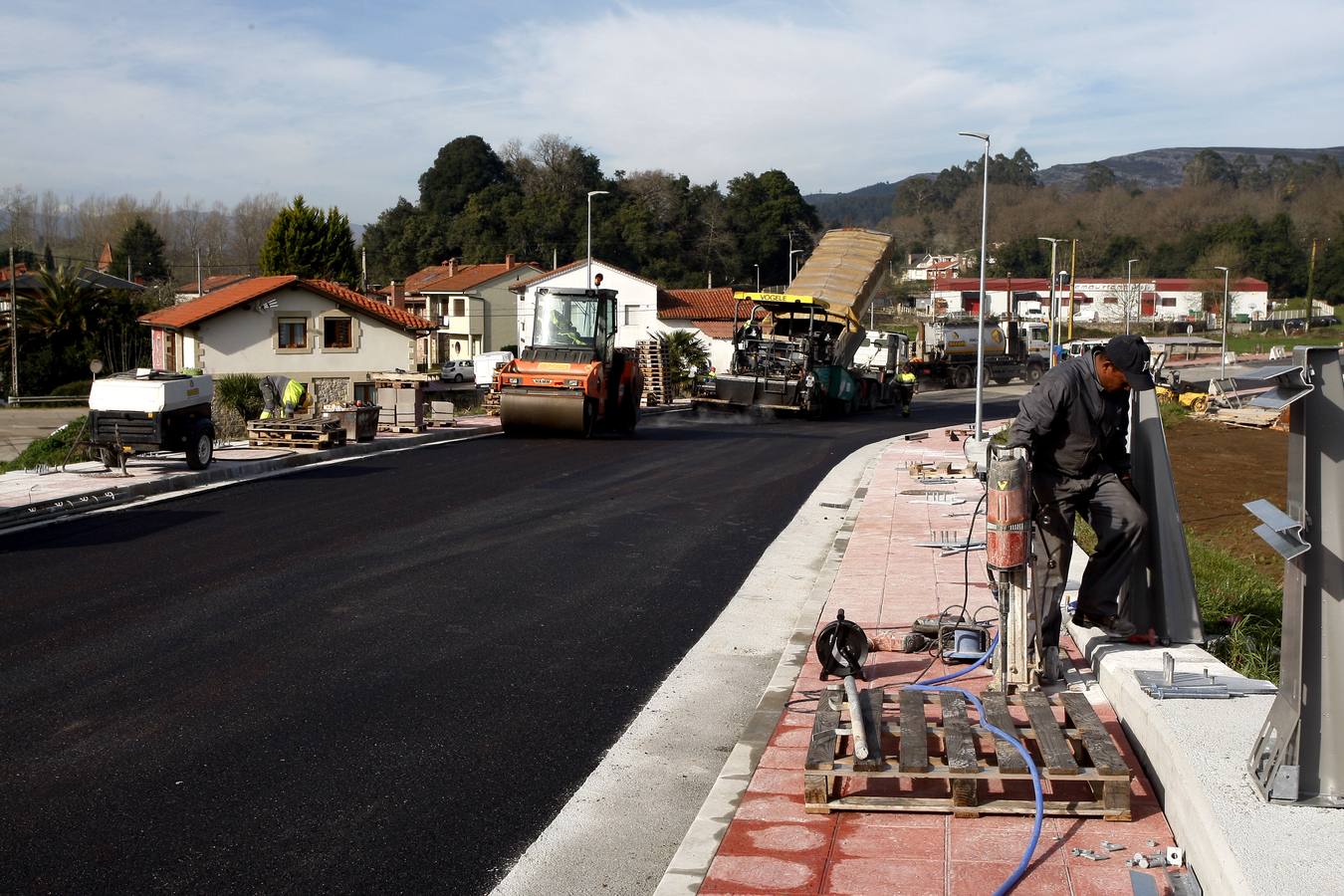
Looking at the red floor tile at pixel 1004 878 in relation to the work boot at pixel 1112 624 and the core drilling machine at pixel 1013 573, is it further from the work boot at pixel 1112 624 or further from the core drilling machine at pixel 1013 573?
the work boot at pixel 1112 624

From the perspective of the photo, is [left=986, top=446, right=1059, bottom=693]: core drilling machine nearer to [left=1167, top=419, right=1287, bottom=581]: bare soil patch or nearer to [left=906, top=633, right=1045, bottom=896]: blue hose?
[left=906, top=633, right=1045, bottom=896]: blue hose

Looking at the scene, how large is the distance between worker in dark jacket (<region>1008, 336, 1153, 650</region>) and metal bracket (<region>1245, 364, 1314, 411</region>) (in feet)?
6.59

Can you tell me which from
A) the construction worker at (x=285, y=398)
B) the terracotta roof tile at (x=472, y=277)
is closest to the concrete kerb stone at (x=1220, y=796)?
the construction worker at (x=285, y=398)

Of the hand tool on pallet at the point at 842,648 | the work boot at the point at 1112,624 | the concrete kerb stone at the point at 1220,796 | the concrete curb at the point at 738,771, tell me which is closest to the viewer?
the concrete kerb stone at the point at 1220,796

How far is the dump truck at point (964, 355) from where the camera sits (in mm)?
55156

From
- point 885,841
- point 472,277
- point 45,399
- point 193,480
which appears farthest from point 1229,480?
point 472,277

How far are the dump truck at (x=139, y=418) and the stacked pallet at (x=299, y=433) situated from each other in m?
3.52

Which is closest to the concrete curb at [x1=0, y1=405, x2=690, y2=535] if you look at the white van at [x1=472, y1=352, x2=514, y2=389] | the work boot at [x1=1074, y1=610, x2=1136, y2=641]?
the work boot at [x1=1074, y1=610, x2=1136, y2=641]

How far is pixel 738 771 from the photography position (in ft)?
20.2

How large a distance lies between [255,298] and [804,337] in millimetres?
17831

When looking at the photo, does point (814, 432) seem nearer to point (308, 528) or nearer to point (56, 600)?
point (308, 528)

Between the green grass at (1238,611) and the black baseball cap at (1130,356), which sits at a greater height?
the black baseball cap at (1130,356)

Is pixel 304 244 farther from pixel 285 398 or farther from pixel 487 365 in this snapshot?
pixel 285 398

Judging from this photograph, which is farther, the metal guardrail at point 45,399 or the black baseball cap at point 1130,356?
the metal guardrail at point 45,399
